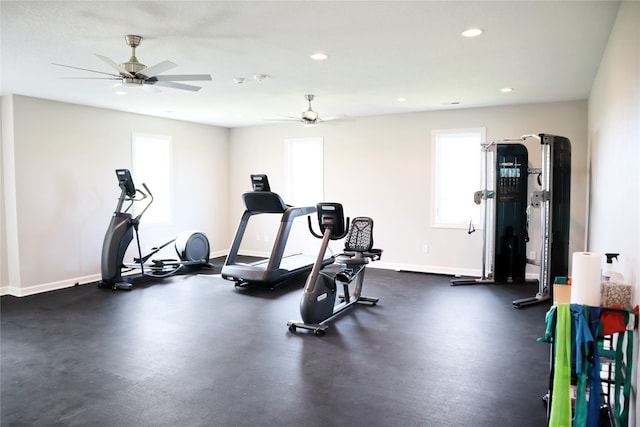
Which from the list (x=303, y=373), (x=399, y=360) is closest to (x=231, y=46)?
(x=303, y=373)

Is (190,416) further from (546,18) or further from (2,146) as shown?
(2,146)

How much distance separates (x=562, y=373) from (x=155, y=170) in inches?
271

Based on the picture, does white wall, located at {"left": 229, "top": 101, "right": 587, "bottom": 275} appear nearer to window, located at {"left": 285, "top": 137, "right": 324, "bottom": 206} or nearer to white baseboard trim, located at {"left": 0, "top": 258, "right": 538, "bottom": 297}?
white baseboard trim, located at {"left": 0, "top": 258, "right": 538, "bottom": 297}

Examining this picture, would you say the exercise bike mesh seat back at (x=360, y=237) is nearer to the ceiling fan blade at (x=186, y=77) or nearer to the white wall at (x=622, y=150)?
the white wall at (x=622, y=150)

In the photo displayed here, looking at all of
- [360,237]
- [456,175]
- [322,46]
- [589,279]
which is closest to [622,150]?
[589,279]

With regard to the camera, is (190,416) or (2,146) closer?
(190,416)

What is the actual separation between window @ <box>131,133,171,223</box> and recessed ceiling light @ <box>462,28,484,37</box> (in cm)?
544

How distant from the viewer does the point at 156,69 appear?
3.41 meters

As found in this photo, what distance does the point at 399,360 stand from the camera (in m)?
3.48

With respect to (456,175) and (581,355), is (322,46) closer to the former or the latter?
(581,355)

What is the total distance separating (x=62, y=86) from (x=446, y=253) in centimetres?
564

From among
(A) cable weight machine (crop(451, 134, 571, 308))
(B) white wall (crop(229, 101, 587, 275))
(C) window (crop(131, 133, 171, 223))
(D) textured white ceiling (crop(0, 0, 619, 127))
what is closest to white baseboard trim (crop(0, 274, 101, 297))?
(C) window (crop(131, 133, 171, 223))

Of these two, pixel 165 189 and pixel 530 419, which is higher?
pixel 165 189

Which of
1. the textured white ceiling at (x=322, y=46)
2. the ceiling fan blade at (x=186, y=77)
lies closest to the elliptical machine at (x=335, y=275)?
the textured white ceiling at (x=322, y=46)
